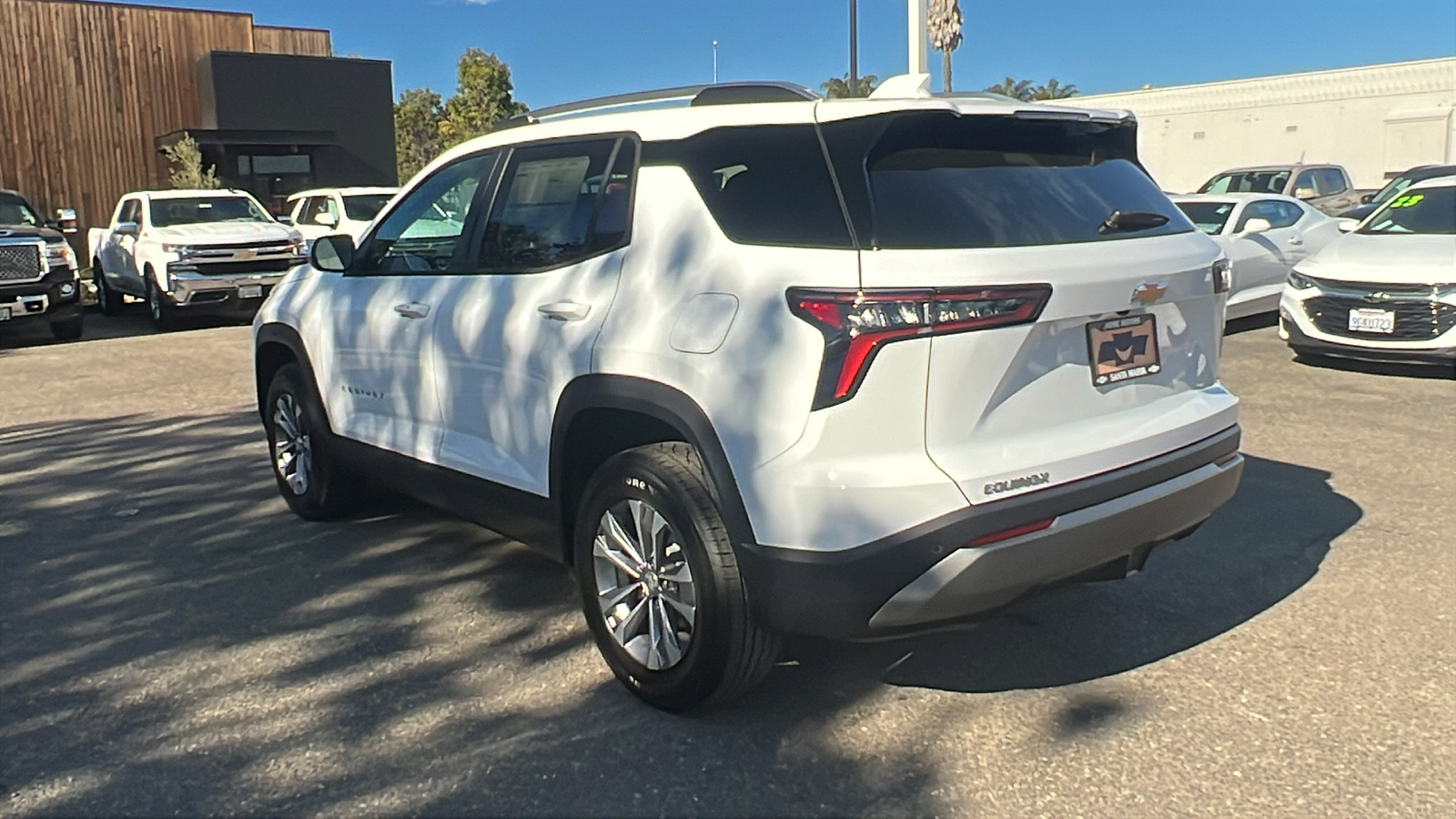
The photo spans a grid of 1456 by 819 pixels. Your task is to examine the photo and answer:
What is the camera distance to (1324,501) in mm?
5613

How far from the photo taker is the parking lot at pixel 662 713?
10.3 feet

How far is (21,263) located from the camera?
42.9 feet

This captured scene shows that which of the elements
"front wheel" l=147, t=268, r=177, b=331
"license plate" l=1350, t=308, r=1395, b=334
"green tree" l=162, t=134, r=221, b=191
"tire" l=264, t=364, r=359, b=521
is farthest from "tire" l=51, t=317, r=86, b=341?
"license plate" l=1350, t=308, r=1395, b=334

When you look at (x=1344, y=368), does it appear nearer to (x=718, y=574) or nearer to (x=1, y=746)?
(x=718, y=574)

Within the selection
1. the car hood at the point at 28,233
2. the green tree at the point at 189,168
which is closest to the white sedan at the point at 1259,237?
the car hood at the point at 28,233

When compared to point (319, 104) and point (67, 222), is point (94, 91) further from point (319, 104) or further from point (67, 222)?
point (67, 222)

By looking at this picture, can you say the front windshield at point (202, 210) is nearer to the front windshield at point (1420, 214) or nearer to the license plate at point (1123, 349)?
the front windshield at point (1420, 214)

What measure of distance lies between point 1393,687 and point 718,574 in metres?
2.16

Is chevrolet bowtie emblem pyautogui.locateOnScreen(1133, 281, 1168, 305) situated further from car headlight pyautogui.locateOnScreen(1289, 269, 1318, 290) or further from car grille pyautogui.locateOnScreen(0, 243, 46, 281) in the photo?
car grille pyautogui.locateOnScreen(0, 243, 46, 281)

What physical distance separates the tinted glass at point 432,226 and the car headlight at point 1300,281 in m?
7.40

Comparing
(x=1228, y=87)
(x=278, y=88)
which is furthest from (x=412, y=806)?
(x=1228, y=87)

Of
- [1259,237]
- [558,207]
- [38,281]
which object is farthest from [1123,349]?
[38,281]

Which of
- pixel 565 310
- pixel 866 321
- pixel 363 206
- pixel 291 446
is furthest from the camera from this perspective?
pixel 363 206

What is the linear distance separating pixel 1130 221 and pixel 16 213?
15.1 m
